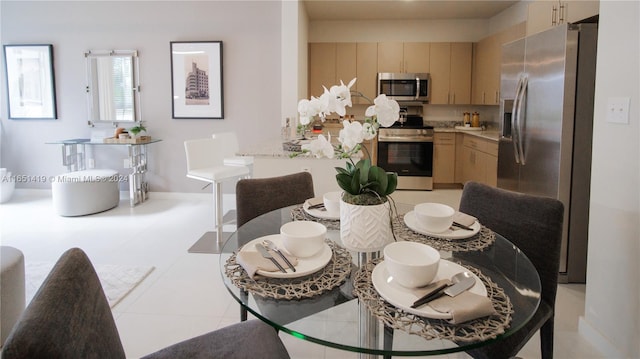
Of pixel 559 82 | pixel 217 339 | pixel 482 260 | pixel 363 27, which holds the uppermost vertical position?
pixel 363 27

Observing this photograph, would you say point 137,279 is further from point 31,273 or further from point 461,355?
point 461,355

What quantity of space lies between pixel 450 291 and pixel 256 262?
0.52 m

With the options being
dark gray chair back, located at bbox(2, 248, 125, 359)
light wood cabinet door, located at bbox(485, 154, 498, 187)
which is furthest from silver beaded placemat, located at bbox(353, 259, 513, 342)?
light wood cabinet door, located at bbox(485, 154, 498, 187)

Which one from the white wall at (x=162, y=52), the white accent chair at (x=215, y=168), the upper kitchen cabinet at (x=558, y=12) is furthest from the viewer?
the white wall at (x=162, y=52)

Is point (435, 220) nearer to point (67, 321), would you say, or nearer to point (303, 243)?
point (303, 243)

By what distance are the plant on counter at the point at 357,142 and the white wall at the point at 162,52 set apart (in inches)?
157

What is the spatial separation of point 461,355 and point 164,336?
1.48 metres

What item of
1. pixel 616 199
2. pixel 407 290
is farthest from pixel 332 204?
pixel 616 199

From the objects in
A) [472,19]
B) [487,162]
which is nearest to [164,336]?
[487,162]

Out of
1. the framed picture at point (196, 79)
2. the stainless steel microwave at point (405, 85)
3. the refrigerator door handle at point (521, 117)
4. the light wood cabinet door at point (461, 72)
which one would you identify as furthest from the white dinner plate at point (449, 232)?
the light wood cabinet door at point (461, 72)

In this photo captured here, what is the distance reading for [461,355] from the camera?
1.89 metres

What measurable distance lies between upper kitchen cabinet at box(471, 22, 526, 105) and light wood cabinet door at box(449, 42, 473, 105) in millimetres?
74

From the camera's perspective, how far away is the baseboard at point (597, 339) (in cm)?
200

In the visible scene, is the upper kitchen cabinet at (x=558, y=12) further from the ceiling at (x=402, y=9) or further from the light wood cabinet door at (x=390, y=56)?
the light wood cabinet door at (x=390, y=56)
